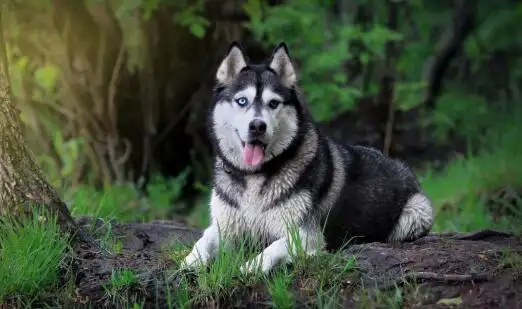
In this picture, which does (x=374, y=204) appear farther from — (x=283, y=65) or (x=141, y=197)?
(x=141, y=197)

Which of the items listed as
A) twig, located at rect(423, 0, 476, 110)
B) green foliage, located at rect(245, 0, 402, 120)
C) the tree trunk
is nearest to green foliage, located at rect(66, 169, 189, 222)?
green foliage, located at rect(245, 0, 402, 120)

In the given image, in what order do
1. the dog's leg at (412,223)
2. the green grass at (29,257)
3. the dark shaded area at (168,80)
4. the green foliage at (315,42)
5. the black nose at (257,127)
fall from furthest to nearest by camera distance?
the dark shaded area at (168,80) → the green foliage at (315,42) → the dog's leg at (412,223) → the black nose at (257,127) → the green grass at (29,257)

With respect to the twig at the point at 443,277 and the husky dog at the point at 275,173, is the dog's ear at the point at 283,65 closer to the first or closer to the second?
the husky dog at the point at 275,173

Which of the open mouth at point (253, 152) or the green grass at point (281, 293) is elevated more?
the open mouth at point (253, 152)

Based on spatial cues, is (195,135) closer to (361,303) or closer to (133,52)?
(133,52)

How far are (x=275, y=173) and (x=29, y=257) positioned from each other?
177cm

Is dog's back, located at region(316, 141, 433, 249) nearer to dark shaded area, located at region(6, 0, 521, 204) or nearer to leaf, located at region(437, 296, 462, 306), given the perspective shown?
leaf, located at region(437, 296, 462, 306)

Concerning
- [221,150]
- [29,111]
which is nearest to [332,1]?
[29,111]

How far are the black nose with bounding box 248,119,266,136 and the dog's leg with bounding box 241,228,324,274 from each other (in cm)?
72

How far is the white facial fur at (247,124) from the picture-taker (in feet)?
17.8

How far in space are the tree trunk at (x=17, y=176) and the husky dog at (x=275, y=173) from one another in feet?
3.72

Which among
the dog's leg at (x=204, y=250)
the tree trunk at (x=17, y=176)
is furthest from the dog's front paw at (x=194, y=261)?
the tree trunk at (x=17, y=176)

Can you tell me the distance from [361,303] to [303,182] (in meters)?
1.27

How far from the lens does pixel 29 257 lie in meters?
4.98
